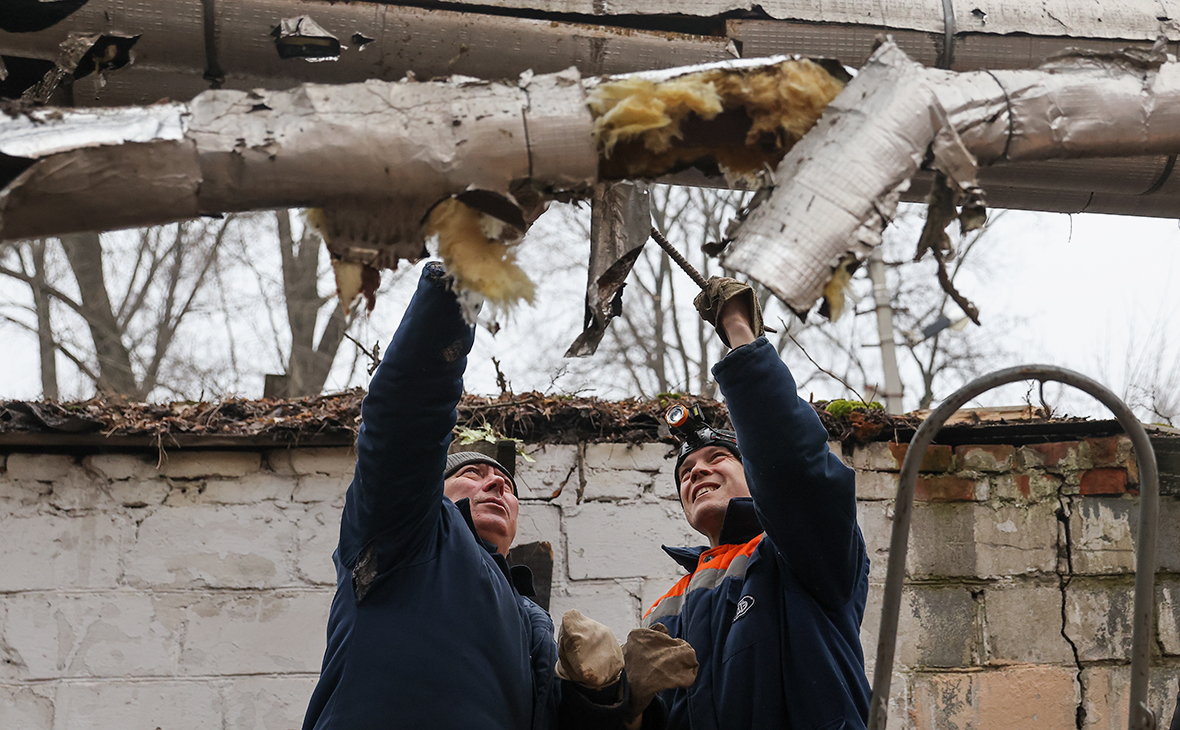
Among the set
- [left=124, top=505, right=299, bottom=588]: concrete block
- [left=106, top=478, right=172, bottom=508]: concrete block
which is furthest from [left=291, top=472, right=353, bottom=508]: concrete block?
[left=106, top=478, right=172, bottom=508]: concrete block

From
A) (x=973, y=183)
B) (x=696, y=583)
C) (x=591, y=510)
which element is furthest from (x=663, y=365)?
(x=973, y=183)

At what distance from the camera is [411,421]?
2049mm

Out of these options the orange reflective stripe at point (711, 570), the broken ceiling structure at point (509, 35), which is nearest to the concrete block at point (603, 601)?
the orange reflective stripe at point (711, 570)

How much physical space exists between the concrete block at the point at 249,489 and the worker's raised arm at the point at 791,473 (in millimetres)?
2098

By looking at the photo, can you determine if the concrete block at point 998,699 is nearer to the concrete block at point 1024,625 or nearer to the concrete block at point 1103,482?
the concrete block at point 1024,625

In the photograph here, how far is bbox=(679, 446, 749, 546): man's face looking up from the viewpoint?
2.71 meters

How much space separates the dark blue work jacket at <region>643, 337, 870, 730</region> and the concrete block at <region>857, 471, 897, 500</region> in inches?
59.0

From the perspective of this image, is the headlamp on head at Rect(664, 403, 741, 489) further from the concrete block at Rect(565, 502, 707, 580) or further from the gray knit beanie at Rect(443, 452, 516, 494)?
the concrete block at Rect(565, 502, 707, 580)

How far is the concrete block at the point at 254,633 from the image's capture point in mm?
3383

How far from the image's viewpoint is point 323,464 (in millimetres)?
3654

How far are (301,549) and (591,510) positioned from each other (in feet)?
3.72

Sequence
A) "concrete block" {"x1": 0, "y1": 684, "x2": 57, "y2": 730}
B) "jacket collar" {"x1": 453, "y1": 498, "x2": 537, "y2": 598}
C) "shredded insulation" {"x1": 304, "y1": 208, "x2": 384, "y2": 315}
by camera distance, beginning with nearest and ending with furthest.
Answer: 1. "shredded insulation" {"x1": 304, "y1": 208, "x2": 384, "y2": 315}
2. "jacket collar" {"x1": 453, "y1": 498, "x2": 537, "y2": 598}
3. "concrete block" {"x1": 0, "y1": 684, "x2": 57, "y2": 730}

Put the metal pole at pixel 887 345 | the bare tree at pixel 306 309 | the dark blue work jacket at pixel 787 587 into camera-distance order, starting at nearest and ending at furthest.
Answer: the dark blue work jacket at pixel 787 587 → the metal pole at pixel 887 345 → the bare tree at pixel 306 309

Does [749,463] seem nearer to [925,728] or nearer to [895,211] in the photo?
[895,211]
